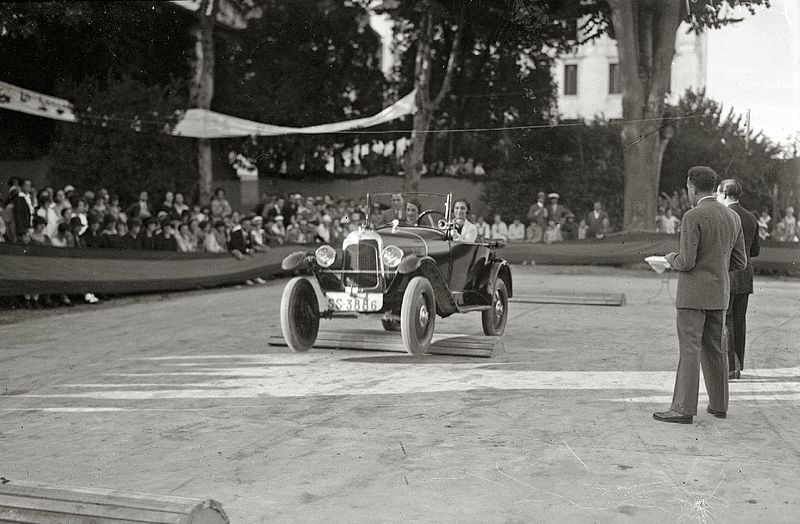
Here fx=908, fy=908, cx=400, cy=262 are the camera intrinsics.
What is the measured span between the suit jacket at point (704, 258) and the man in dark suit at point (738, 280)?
1.13 m

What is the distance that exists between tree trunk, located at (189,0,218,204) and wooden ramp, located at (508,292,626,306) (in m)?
6.09

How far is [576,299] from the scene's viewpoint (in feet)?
39.5

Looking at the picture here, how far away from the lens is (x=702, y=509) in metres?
3.74

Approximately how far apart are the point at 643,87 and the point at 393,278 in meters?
4.51

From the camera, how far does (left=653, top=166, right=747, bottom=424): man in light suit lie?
5262 millimetres

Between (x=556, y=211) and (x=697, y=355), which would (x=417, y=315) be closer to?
(x=697, y=355)

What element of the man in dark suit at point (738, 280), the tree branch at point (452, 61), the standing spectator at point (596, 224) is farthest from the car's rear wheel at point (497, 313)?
the standing spectator at point (596, 224)

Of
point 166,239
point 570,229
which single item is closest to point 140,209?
point 166,239

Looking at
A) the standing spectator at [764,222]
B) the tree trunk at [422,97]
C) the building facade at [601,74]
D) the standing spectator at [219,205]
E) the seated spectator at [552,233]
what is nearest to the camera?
the building facade at [601,74]

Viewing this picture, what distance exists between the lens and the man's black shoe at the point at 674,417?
536 centimetres

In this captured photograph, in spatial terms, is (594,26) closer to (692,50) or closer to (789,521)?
(692,50)

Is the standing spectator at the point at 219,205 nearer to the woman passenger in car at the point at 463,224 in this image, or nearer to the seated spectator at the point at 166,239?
the seated spectator at the point at 166,239

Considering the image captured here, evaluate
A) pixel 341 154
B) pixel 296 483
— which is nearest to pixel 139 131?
pixel 341 154

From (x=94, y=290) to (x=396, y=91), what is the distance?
5423mm
